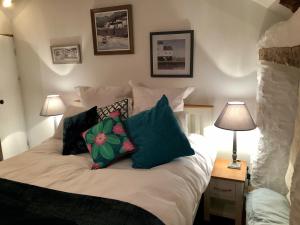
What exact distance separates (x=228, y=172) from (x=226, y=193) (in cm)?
17

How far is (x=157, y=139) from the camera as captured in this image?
1.62 metres

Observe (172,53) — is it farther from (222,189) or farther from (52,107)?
(52,107)

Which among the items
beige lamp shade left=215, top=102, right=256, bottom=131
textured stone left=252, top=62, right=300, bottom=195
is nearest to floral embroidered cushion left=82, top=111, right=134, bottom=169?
beige lamp shade left=215, top=102, right=256, bottom=131

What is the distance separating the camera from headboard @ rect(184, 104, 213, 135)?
225cm

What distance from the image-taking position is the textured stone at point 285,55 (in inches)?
41.8

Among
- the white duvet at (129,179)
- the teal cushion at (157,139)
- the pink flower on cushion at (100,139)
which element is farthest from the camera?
the pink flower on cushion at (100,139)

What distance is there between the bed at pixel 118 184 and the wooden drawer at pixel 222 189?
174 mm

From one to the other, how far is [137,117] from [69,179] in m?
0.63

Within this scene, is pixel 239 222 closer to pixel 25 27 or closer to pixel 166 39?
pixel 166 39

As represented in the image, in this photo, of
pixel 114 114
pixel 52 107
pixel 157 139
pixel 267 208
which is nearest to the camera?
pixel 267 208

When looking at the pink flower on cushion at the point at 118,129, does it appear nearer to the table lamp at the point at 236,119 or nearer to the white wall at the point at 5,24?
the table lamp at the point at 236,119

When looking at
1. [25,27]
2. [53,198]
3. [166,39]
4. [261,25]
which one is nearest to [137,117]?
[53,198]

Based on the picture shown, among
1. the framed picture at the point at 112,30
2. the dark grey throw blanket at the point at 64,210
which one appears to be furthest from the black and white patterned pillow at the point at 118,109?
the dark grey throw blanket at the point at 64,210

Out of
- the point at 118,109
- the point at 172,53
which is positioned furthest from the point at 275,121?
the point at 118,109
